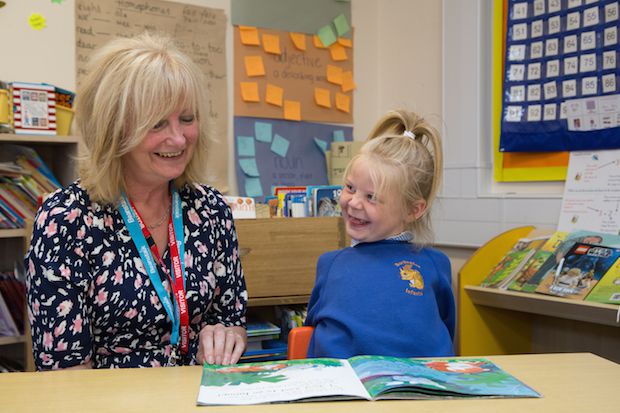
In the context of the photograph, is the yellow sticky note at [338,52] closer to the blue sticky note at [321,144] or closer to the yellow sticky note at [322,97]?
the yellow sticky note at [322,97]

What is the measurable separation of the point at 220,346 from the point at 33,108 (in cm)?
163

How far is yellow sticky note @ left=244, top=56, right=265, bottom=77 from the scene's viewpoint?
11.0 ft

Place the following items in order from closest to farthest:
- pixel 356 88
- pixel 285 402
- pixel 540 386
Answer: pixel 285 402, pixel 540 386, pixel 356 88

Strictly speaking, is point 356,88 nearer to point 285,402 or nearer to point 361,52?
point 361,52

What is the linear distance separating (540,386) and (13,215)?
7.03 ft

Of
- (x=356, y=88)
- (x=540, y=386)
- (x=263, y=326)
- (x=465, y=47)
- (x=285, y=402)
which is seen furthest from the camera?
(x=356, y=88)

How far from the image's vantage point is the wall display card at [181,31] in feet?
9.46

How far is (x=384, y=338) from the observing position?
1394mm

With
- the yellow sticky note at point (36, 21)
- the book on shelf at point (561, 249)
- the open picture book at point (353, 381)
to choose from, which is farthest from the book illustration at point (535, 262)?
the yellow sticky note at point (36, 21)

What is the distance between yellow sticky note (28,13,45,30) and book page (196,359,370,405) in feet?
7.32

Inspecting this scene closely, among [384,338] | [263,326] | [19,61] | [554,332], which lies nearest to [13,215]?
[19,61]

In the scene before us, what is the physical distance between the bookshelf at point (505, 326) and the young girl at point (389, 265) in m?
0.91

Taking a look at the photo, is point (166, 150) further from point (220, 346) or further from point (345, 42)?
point (345, 42)

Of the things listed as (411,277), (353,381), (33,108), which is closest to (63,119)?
(33,108)
